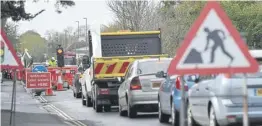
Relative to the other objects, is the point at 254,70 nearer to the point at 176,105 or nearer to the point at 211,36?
the point at 211,36

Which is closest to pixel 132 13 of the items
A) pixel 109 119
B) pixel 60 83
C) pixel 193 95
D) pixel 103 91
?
pixel 60 83

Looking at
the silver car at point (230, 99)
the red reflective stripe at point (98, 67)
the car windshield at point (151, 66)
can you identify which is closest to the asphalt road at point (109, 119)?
the car windshield at point (151, 66)

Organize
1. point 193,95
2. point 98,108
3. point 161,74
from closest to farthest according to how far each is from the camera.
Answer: point 193,95 < point 161,74 < point 98,108

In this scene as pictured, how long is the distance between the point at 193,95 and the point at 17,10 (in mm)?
5154

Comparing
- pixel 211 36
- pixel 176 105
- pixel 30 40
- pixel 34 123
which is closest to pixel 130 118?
pixel 34 123

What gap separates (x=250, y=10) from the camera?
54.8m

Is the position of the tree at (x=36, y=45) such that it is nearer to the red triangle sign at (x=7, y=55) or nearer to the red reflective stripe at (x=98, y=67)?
the red reflective stripe at (x=98, y=67)

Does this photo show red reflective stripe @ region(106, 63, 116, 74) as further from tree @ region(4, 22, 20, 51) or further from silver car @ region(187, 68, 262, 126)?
silver car @ region(187, 68, 262, 126)

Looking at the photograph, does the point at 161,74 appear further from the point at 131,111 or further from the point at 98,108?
the point at 98,108

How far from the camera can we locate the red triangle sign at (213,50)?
8734 millimetres

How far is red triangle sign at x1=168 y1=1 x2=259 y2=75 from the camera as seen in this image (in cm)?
873

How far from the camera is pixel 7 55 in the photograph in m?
15.2

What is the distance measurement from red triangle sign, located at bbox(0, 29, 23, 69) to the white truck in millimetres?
8236

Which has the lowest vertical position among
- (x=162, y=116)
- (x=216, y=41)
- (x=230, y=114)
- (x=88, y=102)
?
(x=162, y=116)
